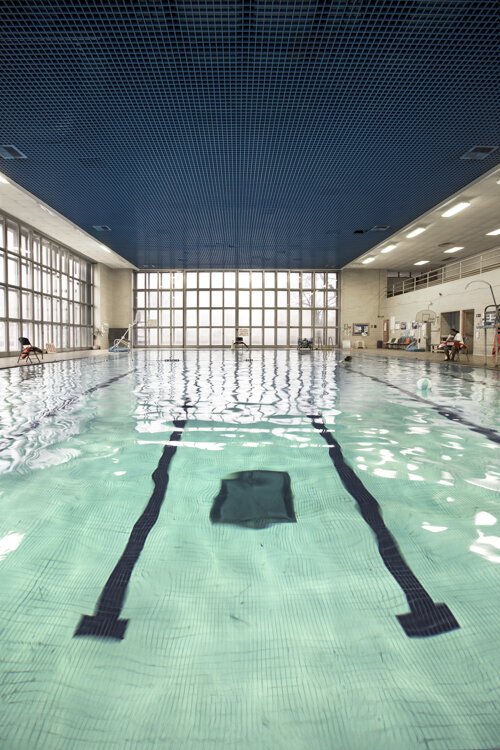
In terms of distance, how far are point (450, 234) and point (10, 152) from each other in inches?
573

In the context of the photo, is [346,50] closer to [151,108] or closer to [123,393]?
[151,108]

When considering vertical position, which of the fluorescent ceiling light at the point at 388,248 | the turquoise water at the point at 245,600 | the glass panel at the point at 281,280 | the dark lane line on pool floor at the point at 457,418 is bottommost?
the turquoise water at the point at 245,600

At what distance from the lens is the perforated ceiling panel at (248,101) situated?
504 centimetres

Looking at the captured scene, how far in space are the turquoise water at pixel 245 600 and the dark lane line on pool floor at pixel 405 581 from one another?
29 mm

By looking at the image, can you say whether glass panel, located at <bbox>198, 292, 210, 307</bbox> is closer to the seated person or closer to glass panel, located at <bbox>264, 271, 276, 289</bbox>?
the seated person

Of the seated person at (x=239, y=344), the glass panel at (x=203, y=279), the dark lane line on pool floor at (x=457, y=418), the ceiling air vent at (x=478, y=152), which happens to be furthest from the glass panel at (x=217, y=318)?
the dark lane line on pool floor at (x=457, y=418)

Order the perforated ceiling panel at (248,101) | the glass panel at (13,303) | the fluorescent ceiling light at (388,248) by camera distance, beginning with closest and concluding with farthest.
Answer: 1. the perforated ceiling panel at (248,101)
2. the glass panel at (13,303)
3. the fluorescent ceiling light at (388,248)

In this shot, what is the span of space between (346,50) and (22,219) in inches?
517

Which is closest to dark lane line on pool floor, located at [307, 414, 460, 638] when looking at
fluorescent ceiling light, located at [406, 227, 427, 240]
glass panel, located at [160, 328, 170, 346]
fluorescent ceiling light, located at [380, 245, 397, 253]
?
fluorescent ceiling light, located at [406, 227, 427, 240]

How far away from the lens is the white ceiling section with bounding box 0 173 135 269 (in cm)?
1194

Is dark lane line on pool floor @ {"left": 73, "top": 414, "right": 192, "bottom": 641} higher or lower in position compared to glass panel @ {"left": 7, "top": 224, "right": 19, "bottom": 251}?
lower

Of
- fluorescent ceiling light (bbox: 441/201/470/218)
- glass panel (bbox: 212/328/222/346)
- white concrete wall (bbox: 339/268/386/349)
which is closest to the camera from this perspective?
fluorescent ceiling light (bbox: 441/201/470/218)

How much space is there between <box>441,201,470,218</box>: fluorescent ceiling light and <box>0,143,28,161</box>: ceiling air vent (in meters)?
11.0

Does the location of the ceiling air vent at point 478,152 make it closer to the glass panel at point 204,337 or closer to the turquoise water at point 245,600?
the turquoise water at point 245,600
